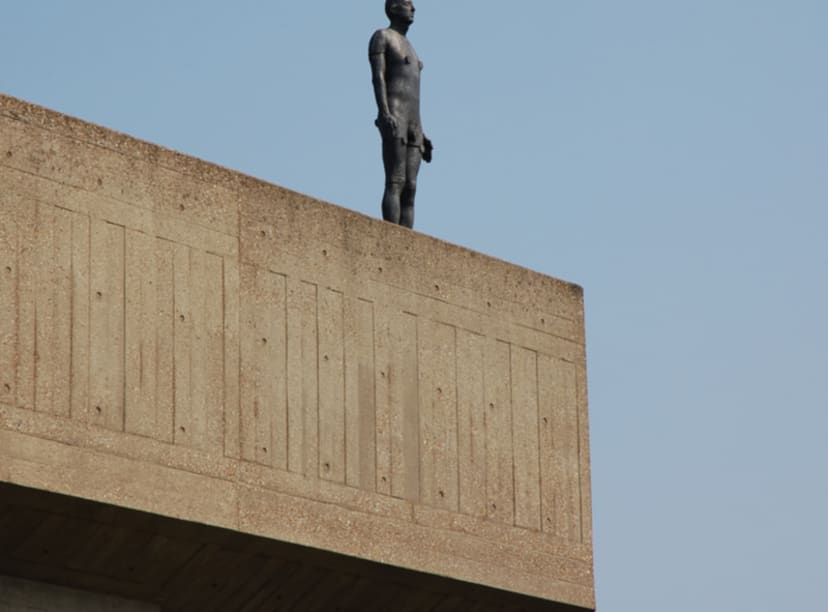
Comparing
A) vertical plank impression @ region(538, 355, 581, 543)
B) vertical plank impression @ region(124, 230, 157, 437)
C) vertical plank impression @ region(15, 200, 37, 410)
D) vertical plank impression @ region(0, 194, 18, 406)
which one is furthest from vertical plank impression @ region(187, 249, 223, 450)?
vertical plank impression @ region(538, 355, 581, 543)

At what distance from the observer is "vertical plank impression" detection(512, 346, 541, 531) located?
78.8ft

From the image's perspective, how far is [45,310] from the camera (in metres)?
20.2

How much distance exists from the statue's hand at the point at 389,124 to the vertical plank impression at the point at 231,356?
3.10 meters

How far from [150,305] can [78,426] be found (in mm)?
1376

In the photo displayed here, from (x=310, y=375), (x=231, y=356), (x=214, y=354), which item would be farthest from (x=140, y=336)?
(x=310, y=375)

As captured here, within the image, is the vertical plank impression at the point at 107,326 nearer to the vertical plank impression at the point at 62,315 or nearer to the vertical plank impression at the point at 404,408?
the vertical plank impression at the point at 62,315

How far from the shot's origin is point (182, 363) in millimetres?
21188

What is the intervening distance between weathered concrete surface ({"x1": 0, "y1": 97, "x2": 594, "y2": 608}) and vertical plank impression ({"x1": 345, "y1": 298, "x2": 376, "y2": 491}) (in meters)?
0.02

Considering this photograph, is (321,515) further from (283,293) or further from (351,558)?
(283,293)

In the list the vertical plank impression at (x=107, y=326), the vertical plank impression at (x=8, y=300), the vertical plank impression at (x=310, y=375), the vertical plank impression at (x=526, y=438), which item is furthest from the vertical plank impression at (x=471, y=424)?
the vertical plank impression at (x=8, y=300)

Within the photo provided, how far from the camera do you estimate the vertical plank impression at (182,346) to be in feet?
69.1

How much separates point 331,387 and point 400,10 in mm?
4313

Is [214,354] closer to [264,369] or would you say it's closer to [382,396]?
[264,369]

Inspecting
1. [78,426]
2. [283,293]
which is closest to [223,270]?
[283,293]
